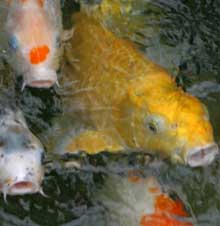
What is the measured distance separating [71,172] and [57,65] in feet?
2.76

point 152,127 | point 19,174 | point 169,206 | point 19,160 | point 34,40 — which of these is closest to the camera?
point 19,174

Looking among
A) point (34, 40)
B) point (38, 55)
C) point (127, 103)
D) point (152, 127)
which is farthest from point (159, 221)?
point (34, 40)

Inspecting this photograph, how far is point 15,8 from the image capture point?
531 centimetres

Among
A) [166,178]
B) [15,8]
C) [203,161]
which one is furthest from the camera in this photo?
[15,8]

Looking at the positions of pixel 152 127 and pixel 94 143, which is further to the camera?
pixel 94 143

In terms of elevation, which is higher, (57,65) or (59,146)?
(57,65)

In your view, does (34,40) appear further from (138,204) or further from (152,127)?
(138,204)

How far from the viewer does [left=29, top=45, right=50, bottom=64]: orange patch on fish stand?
4980mm

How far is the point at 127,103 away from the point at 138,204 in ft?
2.50

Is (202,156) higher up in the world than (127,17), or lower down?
lower down

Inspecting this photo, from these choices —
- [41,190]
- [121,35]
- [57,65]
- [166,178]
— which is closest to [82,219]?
[41,190]

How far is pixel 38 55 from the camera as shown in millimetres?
4988

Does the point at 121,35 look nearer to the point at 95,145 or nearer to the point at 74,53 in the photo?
the point at 74,53

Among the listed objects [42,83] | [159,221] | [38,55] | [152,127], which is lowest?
[159,221]
